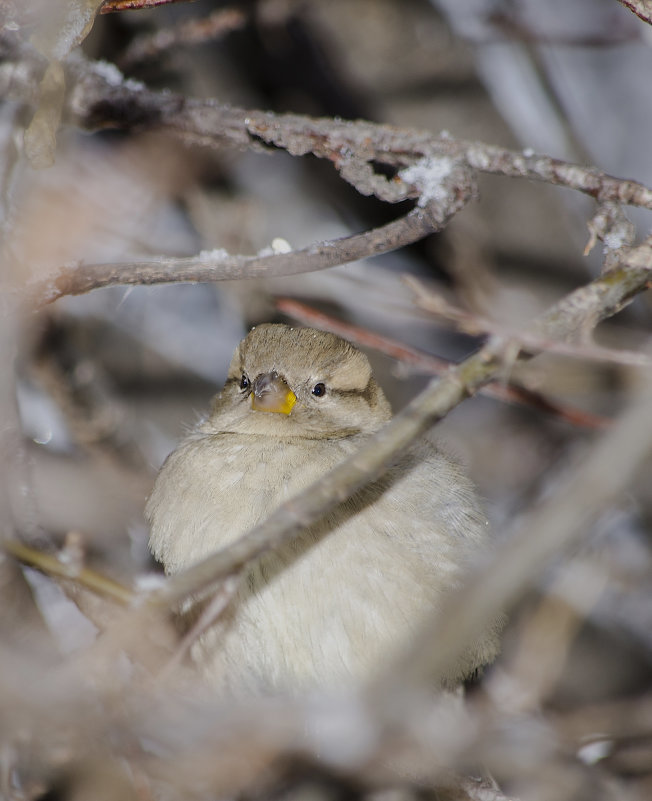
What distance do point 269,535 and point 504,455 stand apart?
136 inches

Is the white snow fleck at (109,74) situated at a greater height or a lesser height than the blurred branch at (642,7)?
greater

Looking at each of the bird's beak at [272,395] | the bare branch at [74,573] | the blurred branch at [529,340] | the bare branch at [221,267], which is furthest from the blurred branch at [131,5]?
the bare branch at [74,573]

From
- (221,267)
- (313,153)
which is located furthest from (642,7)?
(221,267)

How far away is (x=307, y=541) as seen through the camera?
119 inches

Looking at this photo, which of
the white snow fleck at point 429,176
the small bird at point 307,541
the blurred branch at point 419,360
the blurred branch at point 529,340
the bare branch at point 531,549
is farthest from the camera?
the blurred branch at point 419,360

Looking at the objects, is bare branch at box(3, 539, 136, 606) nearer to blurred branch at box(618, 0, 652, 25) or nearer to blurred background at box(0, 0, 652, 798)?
blurred branch at box(618, 0, 652, 25)

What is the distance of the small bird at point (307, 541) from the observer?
3.05m

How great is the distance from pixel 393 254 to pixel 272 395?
2.25 meters

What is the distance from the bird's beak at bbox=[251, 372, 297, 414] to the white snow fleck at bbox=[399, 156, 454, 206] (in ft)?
3.32

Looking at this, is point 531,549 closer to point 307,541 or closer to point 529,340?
point 529,340

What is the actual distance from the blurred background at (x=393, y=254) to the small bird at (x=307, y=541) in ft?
3.29

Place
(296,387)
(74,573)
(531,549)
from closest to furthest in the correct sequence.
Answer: (531,549), (74,573), (296,387)

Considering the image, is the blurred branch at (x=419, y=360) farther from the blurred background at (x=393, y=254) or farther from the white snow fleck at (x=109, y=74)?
the white snow fleck at (x=109, y=74)

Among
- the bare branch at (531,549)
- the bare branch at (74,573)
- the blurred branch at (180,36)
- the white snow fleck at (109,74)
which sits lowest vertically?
the bare branch at (531,549)
